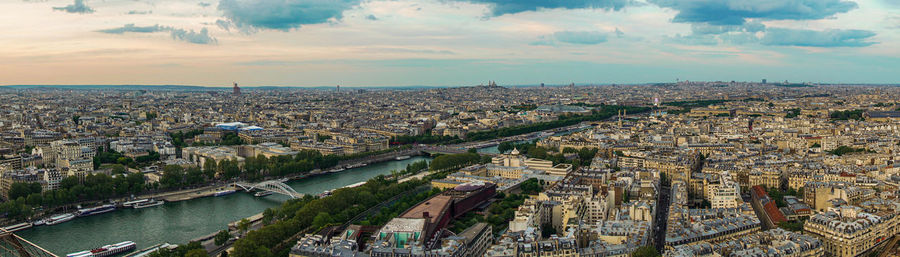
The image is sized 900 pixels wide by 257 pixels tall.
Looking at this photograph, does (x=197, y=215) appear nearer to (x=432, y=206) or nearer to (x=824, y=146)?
(x=432, y=206)

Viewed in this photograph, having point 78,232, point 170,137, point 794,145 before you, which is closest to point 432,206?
point 78,232

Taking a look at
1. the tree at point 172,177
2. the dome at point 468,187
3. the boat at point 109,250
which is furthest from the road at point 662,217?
the tree at point 172,177

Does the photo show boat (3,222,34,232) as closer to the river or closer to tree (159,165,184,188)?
the river

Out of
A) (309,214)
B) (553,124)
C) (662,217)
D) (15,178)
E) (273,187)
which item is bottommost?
(273,187)

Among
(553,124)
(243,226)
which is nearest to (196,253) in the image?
(243,226)

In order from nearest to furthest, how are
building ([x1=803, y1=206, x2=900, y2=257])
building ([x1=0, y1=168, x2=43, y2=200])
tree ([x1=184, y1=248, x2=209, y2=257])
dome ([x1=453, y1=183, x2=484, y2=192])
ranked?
1. tree ([x1=184, y1=248, x2=209, y2=257])
2. building ([x1=803, y1=206, x2=900, y2=257])
3. dome ([x1=453, y1=183, x2=484, y2=192])
4. building ([x1=0, y1=168, x2=43, y2=200])

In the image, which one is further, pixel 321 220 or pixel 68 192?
pixel 68 192

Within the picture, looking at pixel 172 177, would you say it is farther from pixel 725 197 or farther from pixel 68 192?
pixel 725 197

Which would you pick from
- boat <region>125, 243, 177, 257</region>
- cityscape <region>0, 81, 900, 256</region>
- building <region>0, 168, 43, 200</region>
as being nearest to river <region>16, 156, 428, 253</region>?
cityscape <region>0, 81, 900, 256</region>
